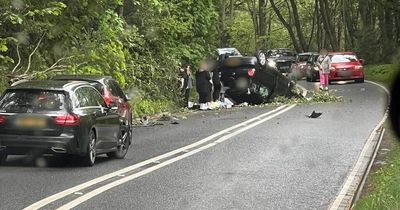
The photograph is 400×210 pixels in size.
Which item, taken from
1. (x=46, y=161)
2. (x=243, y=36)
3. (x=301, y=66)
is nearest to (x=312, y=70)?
(x=301, y=66)

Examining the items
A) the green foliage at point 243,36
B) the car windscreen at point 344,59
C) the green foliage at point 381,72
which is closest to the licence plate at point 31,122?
the car windscreen at point 344,59

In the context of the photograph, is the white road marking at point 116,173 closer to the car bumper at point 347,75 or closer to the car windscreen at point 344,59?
the car bumper at point 347,75

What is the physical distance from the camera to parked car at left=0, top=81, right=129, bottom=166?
1133cm

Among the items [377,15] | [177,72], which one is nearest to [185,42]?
[177,72]

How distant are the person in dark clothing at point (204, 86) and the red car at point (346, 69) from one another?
44.3ft

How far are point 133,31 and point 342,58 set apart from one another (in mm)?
17044

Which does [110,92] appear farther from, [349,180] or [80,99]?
[349,180]

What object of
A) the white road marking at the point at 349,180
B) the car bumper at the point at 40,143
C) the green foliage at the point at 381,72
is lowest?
the green foliage at the point at 381,72

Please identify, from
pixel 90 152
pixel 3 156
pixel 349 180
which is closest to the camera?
pixel 349 180

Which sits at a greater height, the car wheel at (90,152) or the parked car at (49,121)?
Result: the parked car at (49,121)

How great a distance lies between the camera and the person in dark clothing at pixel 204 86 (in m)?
25.2

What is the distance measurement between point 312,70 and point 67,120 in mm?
31461

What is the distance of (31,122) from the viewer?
1134 centimetres

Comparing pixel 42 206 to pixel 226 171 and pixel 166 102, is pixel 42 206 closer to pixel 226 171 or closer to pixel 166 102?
pixel 226 171
